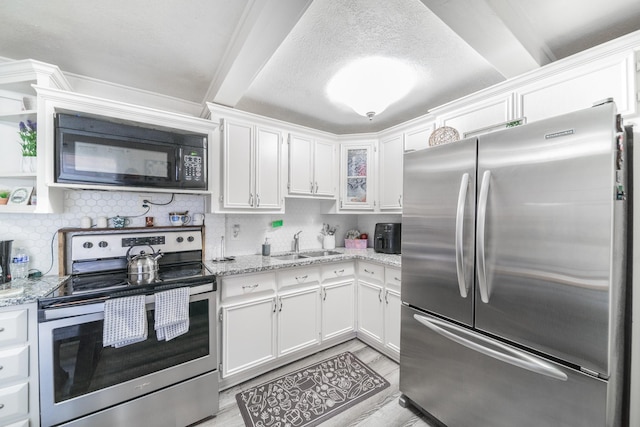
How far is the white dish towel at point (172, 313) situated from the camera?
154cm

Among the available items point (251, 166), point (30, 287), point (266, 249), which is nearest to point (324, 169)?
point (251, 166)

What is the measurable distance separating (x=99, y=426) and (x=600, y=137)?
9.38 feet

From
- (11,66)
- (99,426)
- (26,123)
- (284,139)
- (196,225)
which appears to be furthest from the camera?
(284,139)

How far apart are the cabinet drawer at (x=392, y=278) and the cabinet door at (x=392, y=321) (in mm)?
47

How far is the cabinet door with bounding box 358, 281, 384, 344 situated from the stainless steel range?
1.53 m

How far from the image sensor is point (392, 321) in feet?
7.75

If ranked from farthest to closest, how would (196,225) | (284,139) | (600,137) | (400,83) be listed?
(284,139) → (196,225) → (400,83) → (600,137)

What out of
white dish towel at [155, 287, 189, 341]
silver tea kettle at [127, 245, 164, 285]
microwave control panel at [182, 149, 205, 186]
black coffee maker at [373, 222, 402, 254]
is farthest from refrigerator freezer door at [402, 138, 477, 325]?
silver tea kettle at [127, 245, 164, 285]

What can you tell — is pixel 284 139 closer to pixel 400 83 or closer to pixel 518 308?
pixel 400 83

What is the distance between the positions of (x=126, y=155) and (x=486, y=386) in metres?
2.70

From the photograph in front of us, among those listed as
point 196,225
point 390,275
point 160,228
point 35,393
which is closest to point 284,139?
point 196,225

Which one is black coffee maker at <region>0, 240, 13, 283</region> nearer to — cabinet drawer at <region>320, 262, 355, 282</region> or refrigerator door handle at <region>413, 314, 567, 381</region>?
cabinet drawer at <region>320, 262, 355, 282</region>

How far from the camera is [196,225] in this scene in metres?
2.31

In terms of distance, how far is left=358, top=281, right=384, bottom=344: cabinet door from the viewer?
2492 mm
